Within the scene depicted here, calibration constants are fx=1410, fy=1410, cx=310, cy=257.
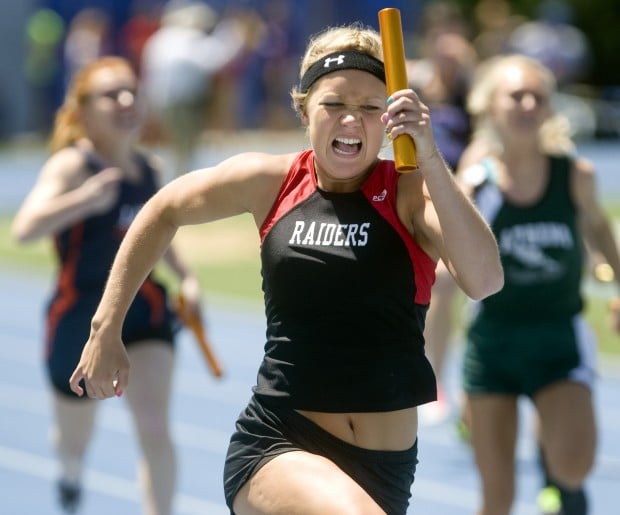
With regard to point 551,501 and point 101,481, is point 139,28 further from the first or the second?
point 551,501

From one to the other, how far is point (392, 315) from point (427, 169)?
0.51 m

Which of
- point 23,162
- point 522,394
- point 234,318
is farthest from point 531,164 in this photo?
point 23,162

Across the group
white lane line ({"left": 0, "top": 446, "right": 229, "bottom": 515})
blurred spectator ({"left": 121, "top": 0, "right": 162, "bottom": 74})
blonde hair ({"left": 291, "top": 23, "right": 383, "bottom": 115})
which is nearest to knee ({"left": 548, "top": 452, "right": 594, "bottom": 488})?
blonde hair ({"left": 291, "top": 23, "right": 383, "bottom": 115})

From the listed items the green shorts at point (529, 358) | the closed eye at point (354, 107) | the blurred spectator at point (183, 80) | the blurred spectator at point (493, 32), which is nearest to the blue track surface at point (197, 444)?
the green shorts at point (529, 358)

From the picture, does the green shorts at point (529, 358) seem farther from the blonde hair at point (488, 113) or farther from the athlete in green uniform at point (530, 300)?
the blonde hair at point (488, 113)

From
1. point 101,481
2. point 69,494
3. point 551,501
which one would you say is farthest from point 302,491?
point 101,481

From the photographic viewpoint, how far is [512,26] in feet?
91.0

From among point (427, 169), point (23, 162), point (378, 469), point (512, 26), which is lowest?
point (23, 162)

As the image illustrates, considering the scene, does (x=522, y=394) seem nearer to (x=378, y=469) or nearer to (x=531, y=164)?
(x=531, y=164)

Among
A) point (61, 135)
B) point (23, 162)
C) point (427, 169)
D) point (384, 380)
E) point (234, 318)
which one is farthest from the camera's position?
point (23, 162)

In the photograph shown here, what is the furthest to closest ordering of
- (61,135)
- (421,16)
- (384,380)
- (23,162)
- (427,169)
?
(421,16) → (23,162) → (61,135) → (384,380) → (427,169)

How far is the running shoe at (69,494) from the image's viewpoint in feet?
21.9

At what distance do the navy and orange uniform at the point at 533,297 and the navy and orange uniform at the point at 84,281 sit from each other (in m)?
1.37

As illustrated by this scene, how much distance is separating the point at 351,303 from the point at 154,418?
7.42 ft
